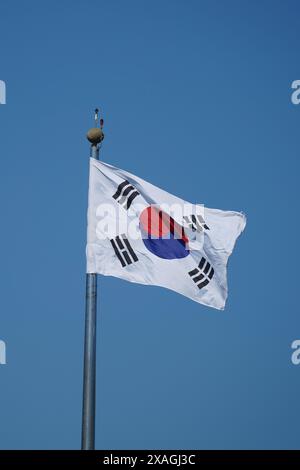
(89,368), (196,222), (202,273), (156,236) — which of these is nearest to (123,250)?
(156,236)

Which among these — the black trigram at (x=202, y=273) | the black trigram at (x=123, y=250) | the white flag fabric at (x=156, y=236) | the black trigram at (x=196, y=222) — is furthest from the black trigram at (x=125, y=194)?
the black trigram at (x=202, y=273)

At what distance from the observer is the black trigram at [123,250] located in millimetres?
15430

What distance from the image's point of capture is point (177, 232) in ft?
57.0

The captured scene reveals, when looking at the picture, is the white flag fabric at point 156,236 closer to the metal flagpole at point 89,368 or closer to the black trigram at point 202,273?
the black trigram at point 202,273

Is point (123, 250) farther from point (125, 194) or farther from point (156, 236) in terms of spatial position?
point (125, 194)

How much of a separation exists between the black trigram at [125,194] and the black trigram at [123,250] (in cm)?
88

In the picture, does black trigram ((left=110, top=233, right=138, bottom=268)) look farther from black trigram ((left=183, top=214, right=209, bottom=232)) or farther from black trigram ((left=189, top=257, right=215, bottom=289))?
black trigram ((left=183, top=214, right=209, bottom=232))

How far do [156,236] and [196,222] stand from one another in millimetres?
1311

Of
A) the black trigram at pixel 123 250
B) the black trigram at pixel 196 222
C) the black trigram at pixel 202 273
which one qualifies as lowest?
the black trigram at pixel 202 273

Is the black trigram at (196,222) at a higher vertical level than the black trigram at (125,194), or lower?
lower

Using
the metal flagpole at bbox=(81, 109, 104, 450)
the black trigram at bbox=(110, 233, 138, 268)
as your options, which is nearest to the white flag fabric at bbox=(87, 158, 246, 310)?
the black trigram at bbox=(110, 233, 138, 268)

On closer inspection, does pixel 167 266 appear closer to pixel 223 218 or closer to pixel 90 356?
pixel 223 218

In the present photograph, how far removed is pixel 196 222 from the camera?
57.2ft
